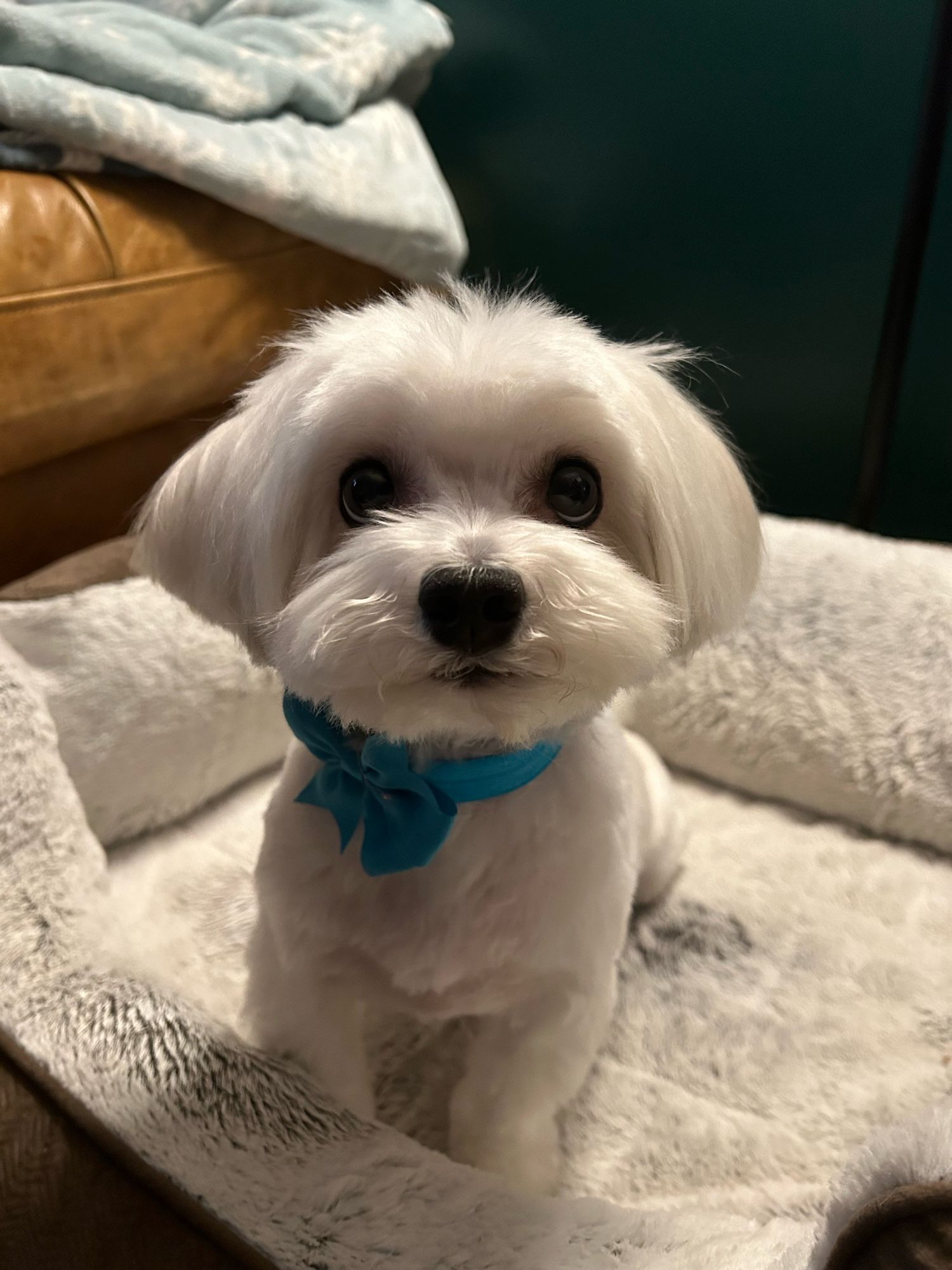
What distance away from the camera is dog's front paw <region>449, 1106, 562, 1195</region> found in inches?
37.4

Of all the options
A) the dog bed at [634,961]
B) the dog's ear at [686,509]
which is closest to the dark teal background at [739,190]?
the dog bed at [634,961]

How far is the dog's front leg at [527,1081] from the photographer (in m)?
0.93

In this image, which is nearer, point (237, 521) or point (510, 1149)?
point (237, 521)

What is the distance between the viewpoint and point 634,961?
1246 millimetres

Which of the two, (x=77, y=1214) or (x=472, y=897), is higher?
(x=472, y=897)

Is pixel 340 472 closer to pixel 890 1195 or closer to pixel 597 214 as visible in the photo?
pixel 890 1195

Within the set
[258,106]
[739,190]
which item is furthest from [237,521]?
[739,190]

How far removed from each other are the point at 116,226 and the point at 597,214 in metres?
0.99

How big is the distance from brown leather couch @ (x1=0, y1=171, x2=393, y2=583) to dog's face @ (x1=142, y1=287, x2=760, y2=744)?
23.2 inches

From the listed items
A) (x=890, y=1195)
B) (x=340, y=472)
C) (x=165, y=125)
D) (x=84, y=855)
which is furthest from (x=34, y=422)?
(x=890, y=1195)

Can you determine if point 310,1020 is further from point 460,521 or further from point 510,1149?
point 460,521

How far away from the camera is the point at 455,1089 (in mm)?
1031

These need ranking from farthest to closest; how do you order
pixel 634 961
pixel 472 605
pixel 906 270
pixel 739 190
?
pixel 739 190, pixel 906 270, pixel 634 961, pixel 472 605

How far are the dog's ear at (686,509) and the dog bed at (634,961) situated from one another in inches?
16.4
